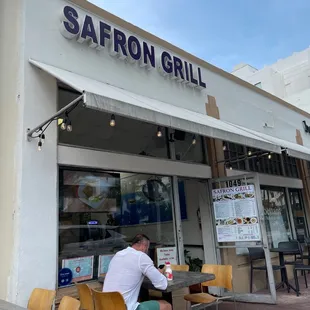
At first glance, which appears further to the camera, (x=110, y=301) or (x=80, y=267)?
(x=80, y=267)

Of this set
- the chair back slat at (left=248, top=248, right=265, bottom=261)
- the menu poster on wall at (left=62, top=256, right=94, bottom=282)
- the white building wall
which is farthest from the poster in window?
the white building wall

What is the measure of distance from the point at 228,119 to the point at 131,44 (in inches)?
117

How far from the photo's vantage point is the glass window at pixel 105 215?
4375 mm

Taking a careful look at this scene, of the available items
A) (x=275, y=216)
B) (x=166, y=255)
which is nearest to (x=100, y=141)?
(x=166, y=255)

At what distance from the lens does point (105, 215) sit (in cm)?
494

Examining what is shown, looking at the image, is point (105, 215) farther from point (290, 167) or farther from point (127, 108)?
point (290, 167)

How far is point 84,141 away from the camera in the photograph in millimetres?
4676

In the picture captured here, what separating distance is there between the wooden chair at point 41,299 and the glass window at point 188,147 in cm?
346

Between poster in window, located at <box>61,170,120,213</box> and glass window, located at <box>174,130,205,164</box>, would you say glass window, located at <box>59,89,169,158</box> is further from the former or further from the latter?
poster in window, located at <box>61,170,120,213</box>

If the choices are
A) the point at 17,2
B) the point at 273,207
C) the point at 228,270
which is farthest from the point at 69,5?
the point at 273,207

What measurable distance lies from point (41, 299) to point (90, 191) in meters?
1.74

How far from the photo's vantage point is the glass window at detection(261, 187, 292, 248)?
315 inches

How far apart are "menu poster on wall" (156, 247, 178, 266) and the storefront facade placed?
0.24ft

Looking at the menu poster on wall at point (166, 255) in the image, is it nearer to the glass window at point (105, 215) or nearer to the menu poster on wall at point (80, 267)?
the glass window at point (105, 215)
